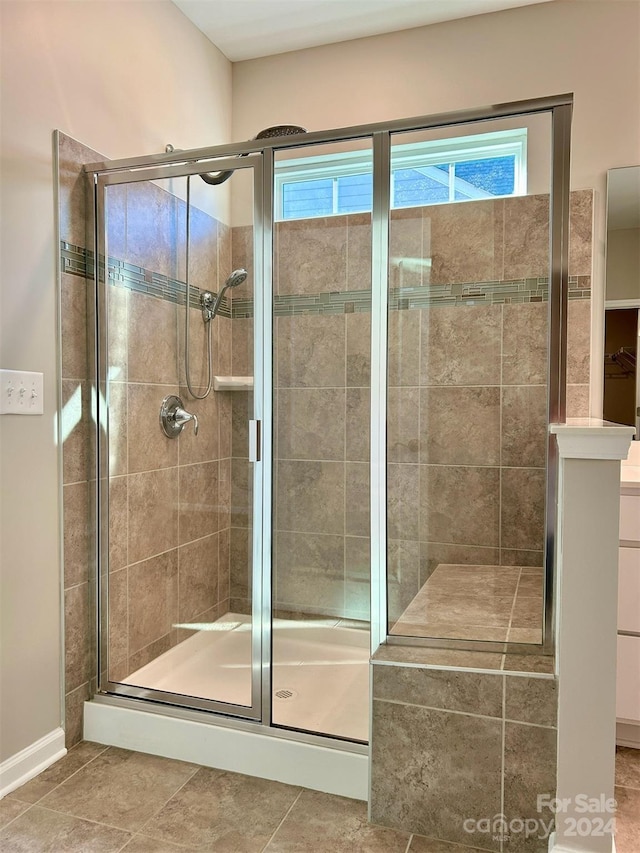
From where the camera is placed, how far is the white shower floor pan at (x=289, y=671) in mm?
1939

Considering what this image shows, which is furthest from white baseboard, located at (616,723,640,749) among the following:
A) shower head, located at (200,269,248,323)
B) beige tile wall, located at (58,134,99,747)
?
shower head, located at (200,269,248,323)

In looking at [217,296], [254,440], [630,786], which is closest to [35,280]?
[217,296]

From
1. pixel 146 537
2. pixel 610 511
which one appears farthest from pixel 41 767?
pixel 610 511

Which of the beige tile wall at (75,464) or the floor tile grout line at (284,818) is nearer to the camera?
the floor tile grout line at (284,818)

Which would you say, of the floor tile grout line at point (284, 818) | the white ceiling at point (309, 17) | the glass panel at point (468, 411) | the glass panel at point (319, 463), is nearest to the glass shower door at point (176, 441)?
the glass panel at point (319, 463)

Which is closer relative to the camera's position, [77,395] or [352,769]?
[352,769]

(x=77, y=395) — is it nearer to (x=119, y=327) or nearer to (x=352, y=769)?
(x=119, y=327)

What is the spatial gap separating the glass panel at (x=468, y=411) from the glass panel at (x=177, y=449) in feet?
1.71

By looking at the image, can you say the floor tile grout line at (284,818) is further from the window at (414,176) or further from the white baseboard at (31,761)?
the window at (414,176)

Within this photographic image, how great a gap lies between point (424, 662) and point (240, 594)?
0.67 meters

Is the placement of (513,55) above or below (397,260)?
above

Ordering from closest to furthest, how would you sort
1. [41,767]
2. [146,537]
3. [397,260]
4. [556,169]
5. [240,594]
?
[556,169], [397,260], [41,767], [240,594], [146,537]

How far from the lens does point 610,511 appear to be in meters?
1.43

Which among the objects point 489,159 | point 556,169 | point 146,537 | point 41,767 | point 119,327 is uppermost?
point 489,159
